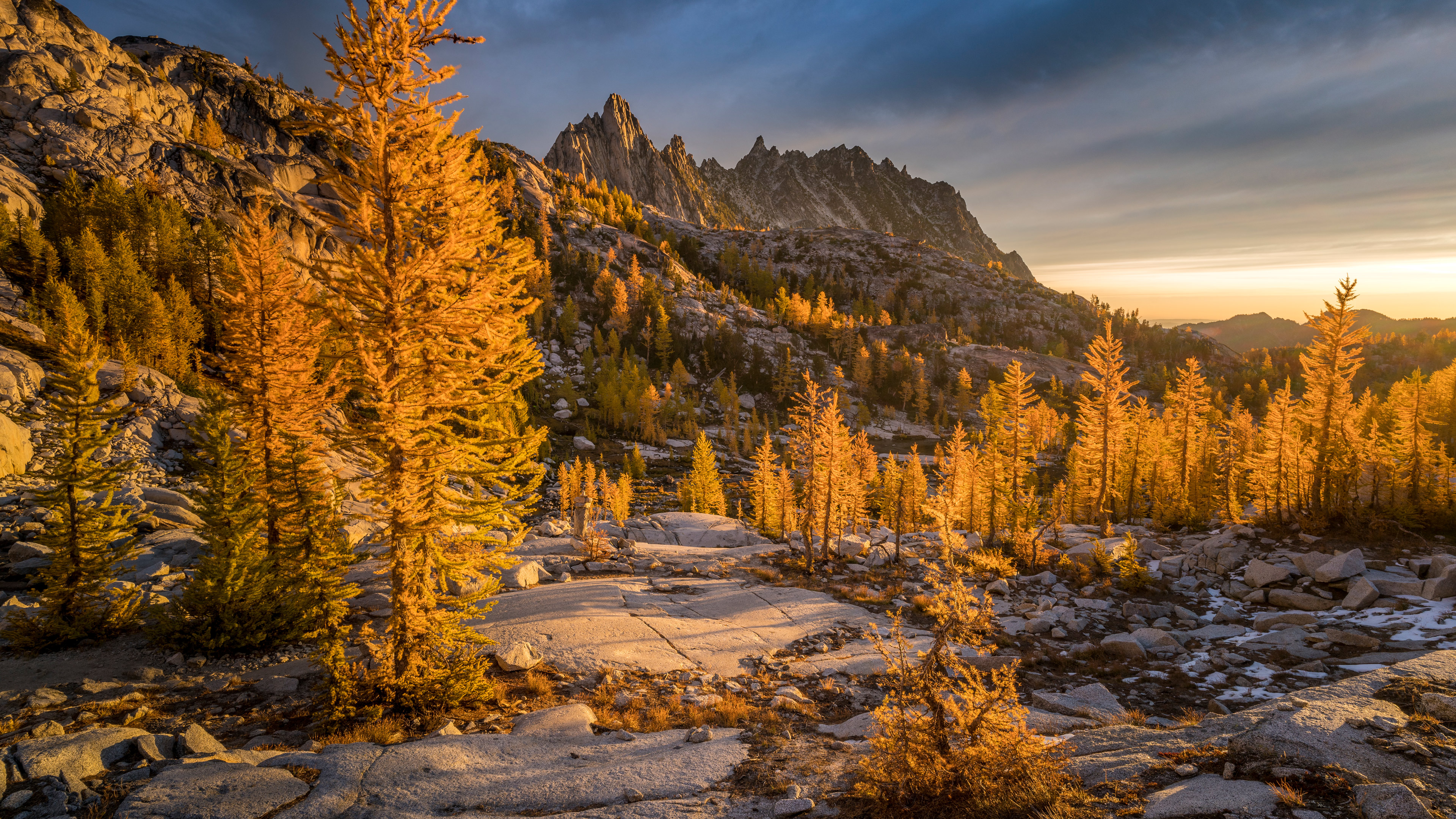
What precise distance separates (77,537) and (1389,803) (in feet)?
77.3

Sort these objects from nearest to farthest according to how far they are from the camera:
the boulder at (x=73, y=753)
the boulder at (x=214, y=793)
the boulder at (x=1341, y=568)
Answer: the boulder at (x=214, y=793) → the boulder at (x=73, y=753) → the boulder at (x=1341, y=568)

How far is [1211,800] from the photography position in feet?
18.0

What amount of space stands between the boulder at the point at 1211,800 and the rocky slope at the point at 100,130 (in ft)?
195

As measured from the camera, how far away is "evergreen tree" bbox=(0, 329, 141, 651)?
12023 mm

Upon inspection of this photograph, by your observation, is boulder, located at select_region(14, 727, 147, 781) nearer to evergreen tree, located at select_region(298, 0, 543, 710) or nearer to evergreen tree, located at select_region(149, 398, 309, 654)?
evergreen tree, located at select_region(298, 0, 543, 710)

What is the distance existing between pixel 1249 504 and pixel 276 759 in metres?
54.6

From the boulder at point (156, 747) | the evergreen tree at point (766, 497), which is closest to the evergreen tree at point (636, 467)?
the evergreen tree at point (766, 497)

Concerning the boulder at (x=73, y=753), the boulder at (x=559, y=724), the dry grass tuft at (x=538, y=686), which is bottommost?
the dry grass tuft at (x=538, y=686)

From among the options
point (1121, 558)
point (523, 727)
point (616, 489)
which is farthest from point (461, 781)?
point (616, 489)

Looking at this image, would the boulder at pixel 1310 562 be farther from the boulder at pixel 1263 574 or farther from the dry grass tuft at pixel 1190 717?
the dry grass tuft at pixel 1190 717

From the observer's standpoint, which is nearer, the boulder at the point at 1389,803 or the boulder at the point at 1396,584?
the boulder at the point at 1389,803

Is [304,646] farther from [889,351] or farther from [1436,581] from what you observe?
[889,351]

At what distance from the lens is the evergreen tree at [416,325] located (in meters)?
9.06

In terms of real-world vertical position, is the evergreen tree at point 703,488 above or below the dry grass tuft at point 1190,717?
below
